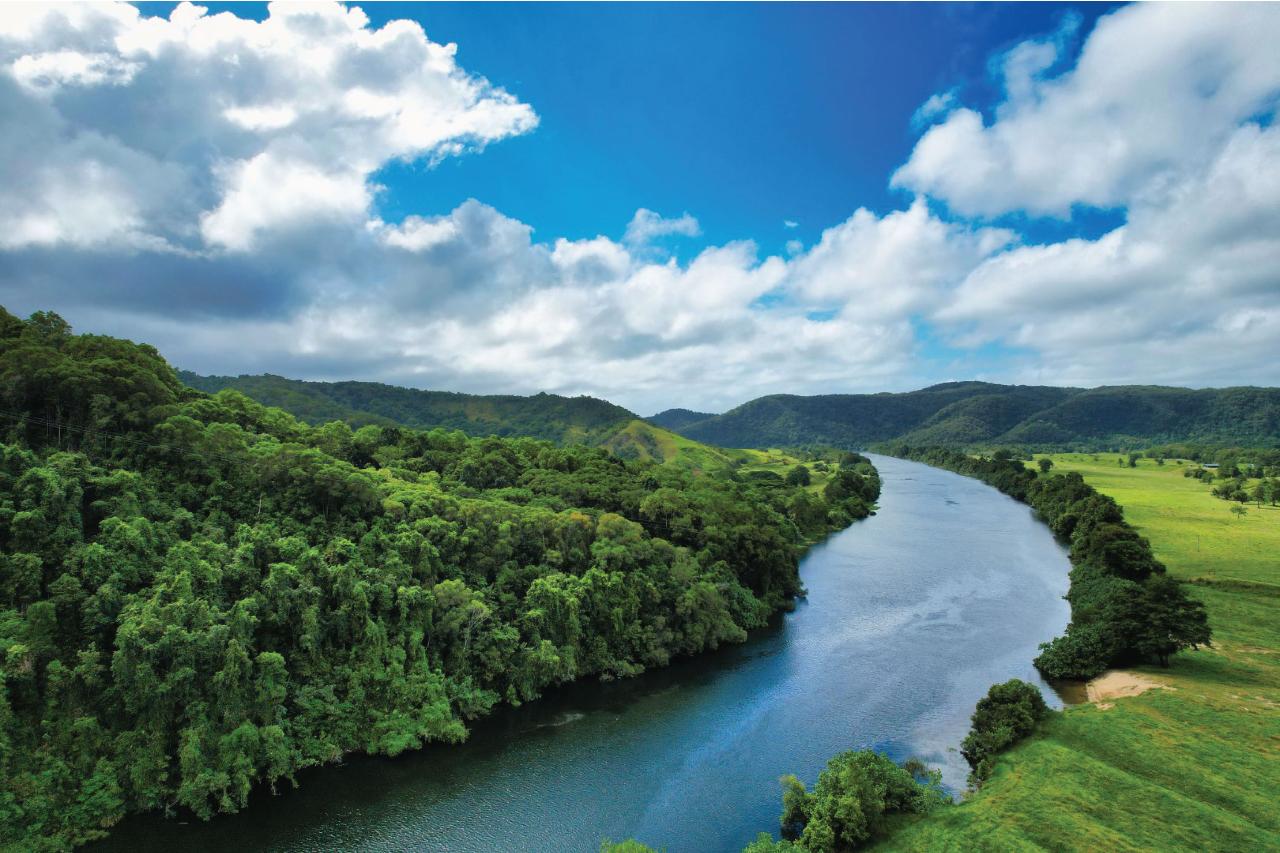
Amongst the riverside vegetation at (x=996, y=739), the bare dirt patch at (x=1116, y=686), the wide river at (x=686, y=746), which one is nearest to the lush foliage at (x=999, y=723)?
the riverside vegetation at (x=996, y=739)

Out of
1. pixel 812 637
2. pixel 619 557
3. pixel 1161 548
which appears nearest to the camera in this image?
pixel 619 557

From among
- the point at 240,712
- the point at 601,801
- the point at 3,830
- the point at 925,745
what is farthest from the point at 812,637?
the point at 3,830

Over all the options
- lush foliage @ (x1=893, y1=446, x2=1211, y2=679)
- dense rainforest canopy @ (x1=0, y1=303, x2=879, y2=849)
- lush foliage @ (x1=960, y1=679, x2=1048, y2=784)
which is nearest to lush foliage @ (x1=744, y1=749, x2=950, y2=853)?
lush foliage @ (x1=960, y1=679, x2=1048, y2=784)

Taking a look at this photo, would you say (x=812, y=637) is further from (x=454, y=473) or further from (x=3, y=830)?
(x=3, y=830)

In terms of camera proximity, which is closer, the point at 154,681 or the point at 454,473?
the point at 154,681

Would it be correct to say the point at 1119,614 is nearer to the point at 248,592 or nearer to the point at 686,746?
the point at 686,746

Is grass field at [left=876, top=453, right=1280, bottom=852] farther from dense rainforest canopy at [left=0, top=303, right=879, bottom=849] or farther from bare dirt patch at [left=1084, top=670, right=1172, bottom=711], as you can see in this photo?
dense rainforest canopy at [left=0, top=303, right=879, bottom=849]

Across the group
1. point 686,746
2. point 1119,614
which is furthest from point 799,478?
point 686,746
